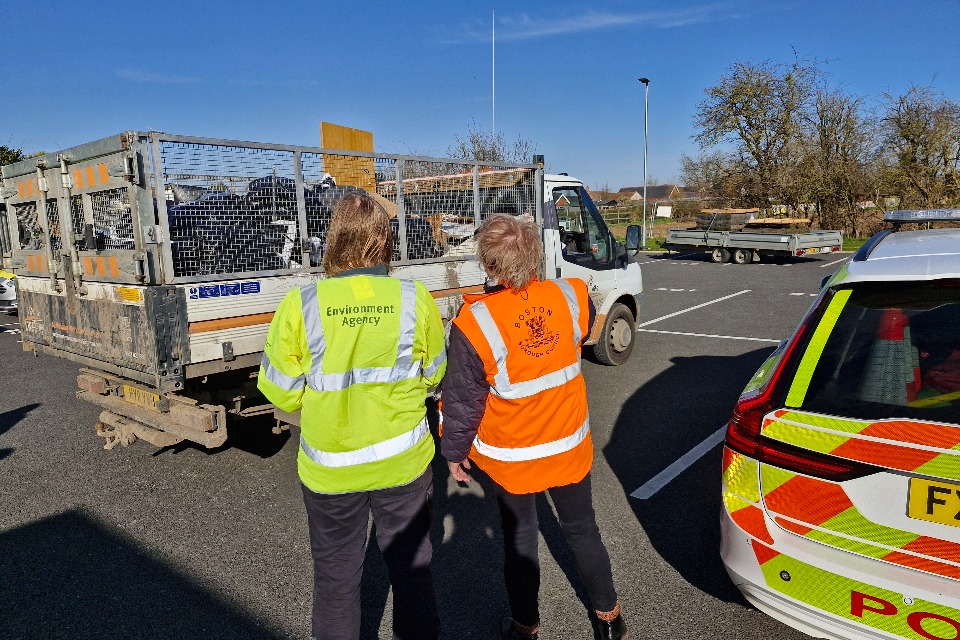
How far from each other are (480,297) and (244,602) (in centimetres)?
197

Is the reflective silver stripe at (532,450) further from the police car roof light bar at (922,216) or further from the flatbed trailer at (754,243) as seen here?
the flatbed trailer at (754,243)

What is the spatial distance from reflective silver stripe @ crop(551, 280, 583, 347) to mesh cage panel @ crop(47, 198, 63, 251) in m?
3.93

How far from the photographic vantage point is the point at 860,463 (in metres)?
2.05

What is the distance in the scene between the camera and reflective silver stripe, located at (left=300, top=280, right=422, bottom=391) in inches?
84.3

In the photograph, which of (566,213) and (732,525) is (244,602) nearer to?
(732,525)

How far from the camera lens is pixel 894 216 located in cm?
350

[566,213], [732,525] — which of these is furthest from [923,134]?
[732,525]

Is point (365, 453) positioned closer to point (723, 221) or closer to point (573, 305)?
point (573, 305)

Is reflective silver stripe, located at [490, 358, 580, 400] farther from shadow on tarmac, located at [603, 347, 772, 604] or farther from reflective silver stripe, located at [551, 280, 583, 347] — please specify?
shadow on tarmac, located at [603, 347, 772, 604]

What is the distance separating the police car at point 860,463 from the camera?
76.7 inches

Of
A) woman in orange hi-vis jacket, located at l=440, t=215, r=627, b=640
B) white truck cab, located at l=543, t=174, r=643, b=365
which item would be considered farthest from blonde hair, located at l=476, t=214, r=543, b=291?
white truck cab, located at l=543, t=174, r=643, b=365

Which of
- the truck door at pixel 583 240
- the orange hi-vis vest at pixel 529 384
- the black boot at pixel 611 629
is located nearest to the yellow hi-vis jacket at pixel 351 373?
the orange hi-vis vest at pixel 529 384

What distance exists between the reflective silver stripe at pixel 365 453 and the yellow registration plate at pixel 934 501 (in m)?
1.63

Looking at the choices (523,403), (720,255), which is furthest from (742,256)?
(523,403)
